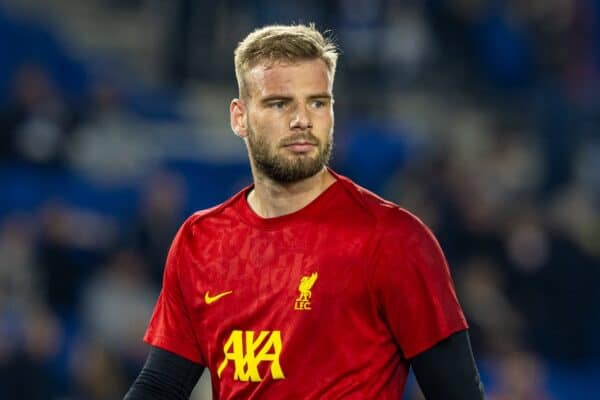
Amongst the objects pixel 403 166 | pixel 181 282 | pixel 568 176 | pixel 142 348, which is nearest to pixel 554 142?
pixel 568 176

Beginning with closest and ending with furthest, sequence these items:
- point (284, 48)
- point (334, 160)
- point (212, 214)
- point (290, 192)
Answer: point (284, 48), point (290, 192), point (212, 214), point (334, 160)

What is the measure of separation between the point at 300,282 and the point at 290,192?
30 centimetres

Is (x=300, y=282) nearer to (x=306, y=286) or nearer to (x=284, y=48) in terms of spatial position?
(x=306, y=286)

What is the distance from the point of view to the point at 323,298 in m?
3.77

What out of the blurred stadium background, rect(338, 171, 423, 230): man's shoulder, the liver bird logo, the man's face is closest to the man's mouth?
the man's face

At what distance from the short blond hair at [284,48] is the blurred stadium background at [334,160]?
165 inches

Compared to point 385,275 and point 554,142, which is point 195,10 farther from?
point 385,275

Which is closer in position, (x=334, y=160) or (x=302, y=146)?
(x=302, y=146)

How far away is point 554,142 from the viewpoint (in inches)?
400

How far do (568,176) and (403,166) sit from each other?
1.21m

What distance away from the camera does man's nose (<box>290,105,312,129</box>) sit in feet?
12.3

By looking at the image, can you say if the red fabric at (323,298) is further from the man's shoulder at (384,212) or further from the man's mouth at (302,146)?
the man's mouth at (302,146)

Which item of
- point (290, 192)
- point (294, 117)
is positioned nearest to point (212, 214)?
point (290, 192)

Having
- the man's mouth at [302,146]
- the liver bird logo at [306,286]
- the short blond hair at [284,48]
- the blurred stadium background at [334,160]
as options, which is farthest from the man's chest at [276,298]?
the blurred stadium background at [334,160]
